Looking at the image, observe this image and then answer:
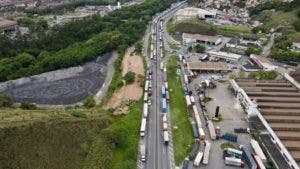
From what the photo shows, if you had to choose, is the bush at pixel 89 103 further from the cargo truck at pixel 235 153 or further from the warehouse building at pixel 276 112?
the cargo truck at pixel 235 153

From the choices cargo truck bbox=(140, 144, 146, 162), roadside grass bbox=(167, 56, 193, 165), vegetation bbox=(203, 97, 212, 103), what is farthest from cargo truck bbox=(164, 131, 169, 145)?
vegetation bbox=(203, 97, 212, 103)

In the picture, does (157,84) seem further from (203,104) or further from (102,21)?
(102,21)

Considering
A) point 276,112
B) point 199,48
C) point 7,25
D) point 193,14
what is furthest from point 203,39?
point 7,25

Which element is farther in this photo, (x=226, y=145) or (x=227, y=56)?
(x=227, y=56)

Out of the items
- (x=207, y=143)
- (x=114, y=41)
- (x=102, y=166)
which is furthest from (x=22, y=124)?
(x=114, y=41)

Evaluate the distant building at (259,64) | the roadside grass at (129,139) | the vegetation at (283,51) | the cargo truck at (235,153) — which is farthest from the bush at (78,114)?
the vegetation at (283,51)

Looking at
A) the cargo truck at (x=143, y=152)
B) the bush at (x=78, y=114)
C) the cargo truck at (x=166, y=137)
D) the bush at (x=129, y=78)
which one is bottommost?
the cargo truck at (x=143, y=152)

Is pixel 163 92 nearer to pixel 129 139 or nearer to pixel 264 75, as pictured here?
pixel 129 139
